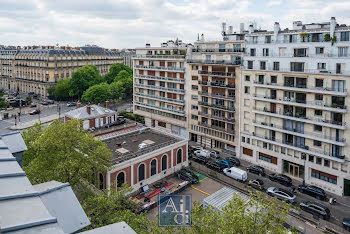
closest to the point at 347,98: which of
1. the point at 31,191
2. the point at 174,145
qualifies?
the point at 174,145

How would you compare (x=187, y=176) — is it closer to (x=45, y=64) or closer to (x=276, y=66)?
(x=276, y=66)

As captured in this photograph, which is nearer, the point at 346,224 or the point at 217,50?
the point at 346,224

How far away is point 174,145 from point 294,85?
1955 centimetres

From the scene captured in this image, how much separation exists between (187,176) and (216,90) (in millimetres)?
18608

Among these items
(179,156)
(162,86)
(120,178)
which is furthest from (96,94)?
(120,178)

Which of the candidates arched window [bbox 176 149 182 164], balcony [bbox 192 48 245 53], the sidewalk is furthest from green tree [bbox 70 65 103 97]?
arched window [bbox 176 149 182 164]

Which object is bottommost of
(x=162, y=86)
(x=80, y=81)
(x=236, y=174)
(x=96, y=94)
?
(x=236, y=174)

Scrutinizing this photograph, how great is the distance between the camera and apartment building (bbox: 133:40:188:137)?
200ft

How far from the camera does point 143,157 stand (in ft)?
131

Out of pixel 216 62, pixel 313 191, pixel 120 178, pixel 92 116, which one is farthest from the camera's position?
pixel 92 116

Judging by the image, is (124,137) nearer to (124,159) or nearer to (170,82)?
(124,159)

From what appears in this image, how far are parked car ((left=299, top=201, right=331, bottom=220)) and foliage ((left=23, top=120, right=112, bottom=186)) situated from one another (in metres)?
23.8

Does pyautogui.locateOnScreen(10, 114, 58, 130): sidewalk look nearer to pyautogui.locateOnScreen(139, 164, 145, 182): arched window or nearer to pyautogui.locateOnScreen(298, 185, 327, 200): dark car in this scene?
pyautogui.locateOnScreen(139, 164, 145, 182): arched window

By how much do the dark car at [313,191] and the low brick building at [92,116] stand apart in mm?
41876
